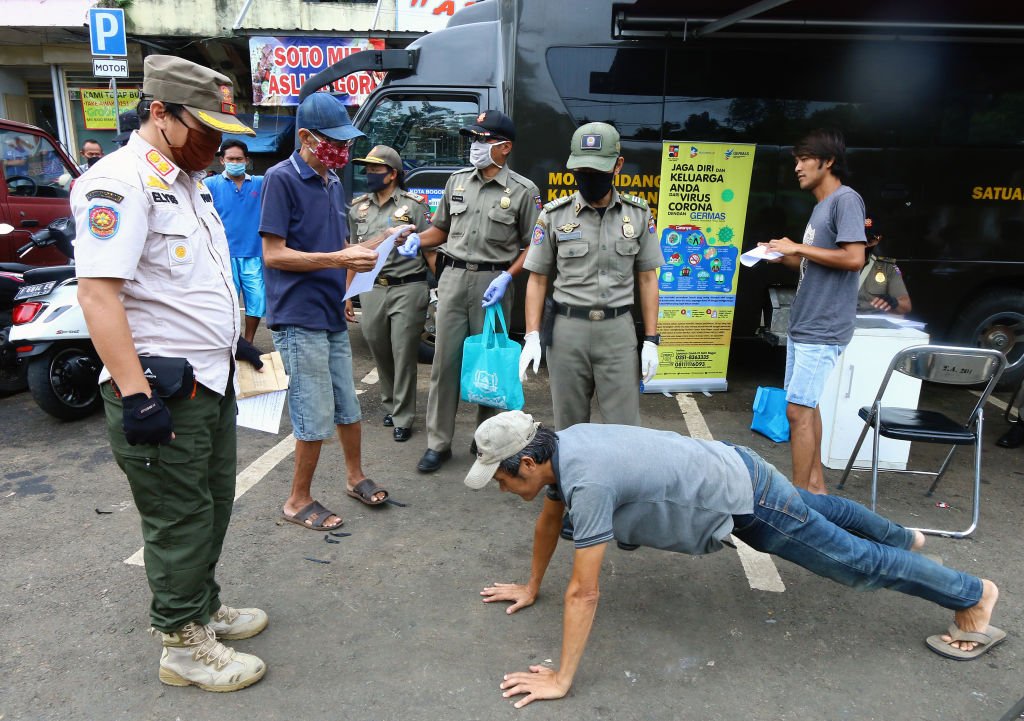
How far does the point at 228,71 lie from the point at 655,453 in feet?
48.4

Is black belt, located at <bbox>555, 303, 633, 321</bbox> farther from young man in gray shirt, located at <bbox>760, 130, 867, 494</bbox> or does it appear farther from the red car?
the red car

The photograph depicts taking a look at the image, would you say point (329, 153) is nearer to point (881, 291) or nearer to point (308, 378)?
point (308, 378)

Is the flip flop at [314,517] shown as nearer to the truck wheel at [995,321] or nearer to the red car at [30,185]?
the red car at [30,185]

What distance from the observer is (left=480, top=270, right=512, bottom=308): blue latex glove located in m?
3.87

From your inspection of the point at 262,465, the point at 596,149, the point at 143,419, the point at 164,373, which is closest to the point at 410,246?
the point at 596,149

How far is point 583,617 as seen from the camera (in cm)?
220

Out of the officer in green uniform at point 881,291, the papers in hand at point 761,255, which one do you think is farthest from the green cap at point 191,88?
the officer in green uniform at point 881,291

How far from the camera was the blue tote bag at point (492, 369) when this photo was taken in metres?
3.76

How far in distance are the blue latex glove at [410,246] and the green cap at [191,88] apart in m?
1.97

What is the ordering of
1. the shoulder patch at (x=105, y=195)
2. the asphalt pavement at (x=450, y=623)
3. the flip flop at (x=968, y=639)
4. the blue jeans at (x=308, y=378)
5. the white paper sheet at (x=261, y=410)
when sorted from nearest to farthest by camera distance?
the shoulder patch at (x=105, y=195) < the asphalt pavement at (x=450, y=623) < the flip flop at (x=968, y=639) < the white paper sheet at (x=261, y=410) < the blue jeans at (x=308, y=378)

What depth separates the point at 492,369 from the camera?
3770 millimetres

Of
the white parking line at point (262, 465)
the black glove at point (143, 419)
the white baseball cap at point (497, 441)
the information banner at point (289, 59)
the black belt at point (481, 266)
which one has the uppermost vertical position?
the information banner at point (289, 59)

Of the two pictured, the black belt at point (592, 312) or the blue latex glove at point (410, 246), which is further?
the blue latex glove at point (410, 246)

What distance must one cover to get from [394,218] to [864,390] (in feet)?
10.2
